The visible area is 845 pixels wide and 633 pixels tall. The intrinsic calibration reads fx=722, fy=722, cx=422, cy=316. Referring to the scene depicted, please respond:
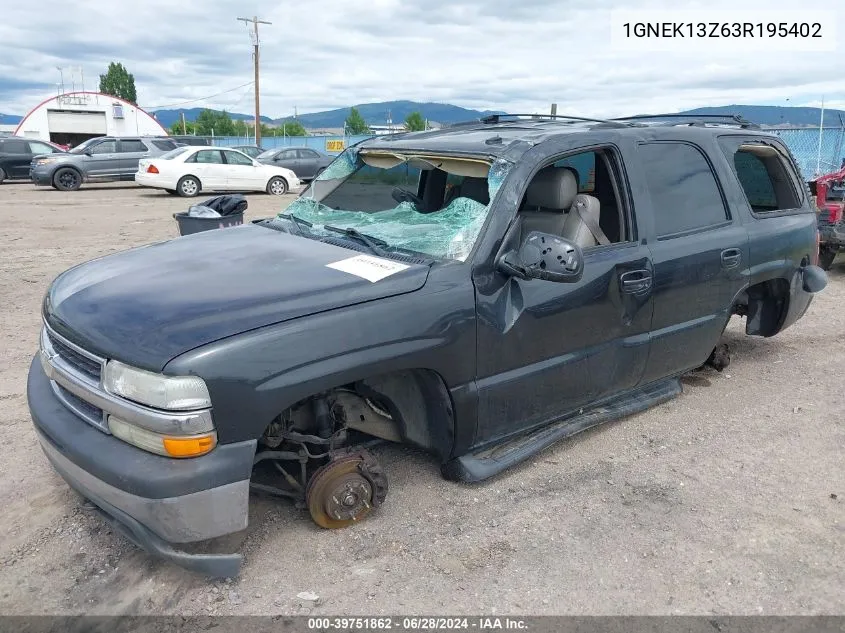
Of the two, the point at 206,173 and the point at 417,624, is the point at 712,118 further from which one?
the point at 206,173

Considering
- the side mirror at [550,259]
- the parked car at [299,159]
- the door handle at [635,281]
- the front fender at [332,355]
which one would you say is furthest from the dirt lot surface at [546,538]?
the parked car at [299,159]

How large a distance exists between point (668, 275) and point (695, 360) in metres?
0.80

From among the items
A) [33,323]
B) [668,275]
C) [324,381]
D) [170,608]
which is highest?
[668,275]

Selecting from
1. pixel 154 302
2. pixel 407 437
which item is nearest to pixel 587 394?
pixel 407 437

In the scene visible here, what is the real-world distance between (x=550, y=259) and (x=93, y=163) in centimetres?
2014

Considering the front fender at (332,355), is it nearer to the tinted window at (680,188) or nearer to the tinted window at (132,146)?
the tinted window at (680,188)

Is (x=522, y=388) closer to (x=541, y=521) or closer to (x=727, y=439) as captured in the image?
(x=541, y=521)

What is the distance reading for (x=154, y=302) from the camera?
277 centimetres

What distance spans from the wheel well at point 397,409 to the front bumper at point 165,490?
47 centimetres

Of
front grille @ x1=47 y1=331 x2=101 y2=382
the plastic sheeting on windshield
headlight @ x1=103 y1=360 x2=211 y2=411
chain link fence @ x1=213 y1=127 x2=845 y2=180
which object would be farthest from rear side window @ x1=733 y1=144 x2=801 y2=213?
chain link fence @ x1=213 y1=127 x2=845 y2=180

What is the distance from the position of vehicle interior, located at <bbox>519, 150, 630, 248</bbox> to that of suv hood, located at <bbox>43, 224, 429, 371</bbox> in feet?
3.19

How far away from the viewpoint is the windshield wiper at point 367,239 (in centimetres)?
336

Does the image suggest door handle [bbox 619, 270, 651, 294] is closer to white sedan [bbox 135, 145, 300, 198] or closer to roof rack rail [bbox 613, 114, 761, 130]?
roof rack rail [bbox 613, 114, 761, 130]

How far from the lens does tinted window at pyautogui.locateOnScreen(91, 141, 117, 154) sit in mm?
20328
